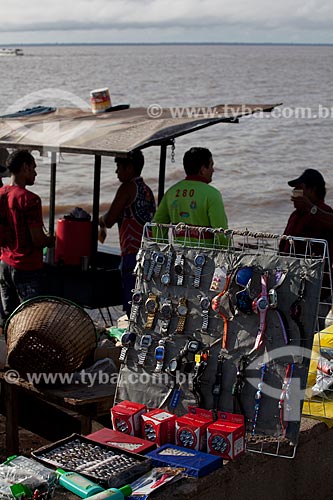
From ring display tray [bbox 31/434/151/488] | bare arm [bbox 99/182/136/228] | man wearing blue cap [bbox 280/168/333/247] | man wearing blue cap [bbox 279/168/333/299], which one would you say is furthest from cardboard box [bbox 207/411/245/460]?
bare arm [bbox 99/182/136/228]

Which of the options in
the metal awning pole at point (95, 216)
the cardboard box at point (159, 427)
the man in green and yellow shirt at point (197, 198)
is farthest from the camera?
the metal awning pole at point (95, 216)

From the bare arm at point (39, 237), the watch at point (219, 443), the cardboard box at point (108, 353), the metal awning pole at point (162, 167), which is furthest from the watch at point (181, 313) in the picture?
the metal awning pole at point (162, 167)

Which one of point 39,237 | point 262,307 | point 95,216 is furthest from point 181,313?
point 95,216

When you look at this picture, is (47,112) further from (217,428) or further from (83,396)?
(217,428)

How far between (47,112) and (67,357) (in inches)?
147

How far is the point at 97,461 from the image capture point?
418cm

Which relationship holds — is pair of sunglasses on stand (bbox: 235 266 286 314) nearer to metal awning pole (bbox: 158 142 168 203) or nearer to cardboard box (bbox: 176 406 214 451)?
cardboard box (bbox: 176 406 214 451)

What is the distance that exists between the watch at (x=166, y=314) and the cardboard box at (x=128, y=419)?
1.44 ft

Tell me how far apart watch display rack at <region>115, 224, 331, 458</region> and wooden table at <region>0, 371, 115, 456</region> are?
30 cm

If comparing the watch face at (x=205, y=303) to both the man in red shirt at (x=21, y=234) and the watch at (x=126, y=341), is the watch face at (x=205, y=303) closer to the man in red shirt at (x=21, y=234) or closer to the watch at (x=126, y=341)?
the watch at (x=126, y=341)

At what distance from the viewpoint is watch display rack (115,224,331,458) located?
A: 450cm

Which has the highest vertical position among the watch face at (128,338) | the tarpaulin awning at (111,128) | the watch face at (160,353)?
the tarpaulin awning at (111,128)

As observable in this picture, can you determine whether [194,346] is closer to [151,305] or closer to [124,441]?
[151,305]

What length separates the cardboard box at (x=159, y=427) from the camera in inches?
176
